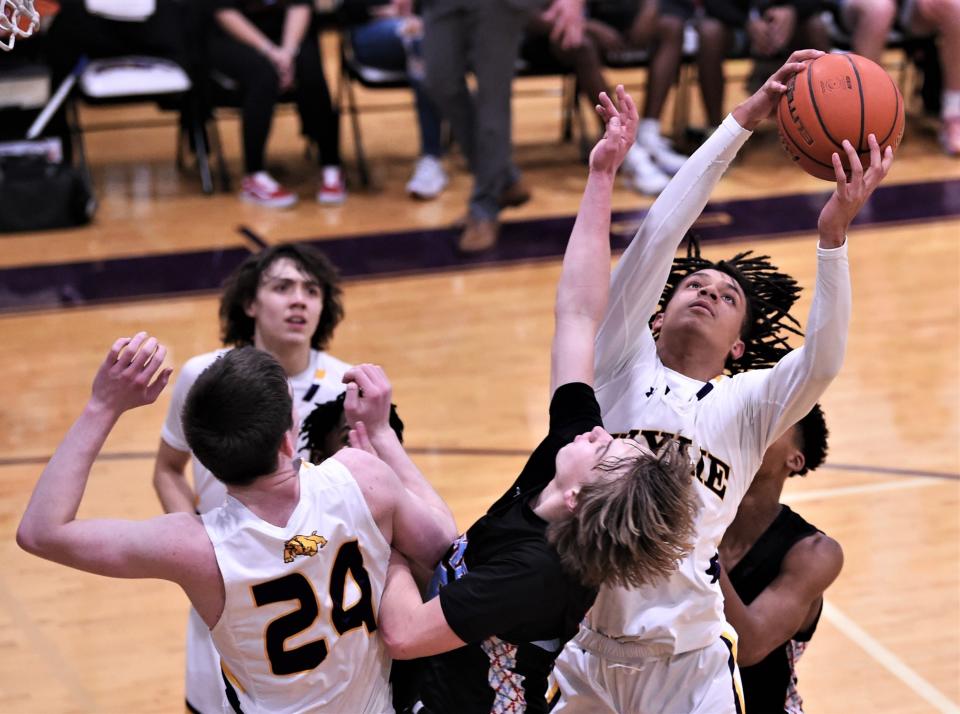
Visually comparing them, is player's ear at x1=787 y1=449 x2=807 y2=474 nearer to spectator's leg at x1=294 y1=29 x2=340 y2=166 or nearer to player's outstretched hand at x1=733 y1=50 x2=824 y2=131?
player's outstretched hand at x1=733 y1=50 x2=824 y2=131

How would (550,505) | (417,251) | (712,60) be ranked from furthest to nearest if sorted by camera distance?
(712,60) → (417,251) → (550,505)

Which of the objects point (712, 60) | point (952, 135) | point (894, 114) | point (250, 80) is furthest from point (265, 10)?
point (894, 114)

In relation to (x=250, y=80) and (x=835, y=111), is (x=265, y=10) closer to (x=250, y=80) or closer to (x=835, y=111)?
(x=250, y=80)

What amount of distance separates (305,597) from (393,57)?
6.73 m

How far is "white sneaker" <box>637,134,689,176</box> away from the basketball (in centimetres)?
572

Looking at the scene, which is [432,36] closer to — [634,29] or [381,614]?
[634,29]

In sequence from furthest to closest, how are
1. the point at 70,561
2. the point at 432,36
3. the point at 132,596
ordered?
1. the point at 432,36
2. the point at 132,596
3. the point at 70,561

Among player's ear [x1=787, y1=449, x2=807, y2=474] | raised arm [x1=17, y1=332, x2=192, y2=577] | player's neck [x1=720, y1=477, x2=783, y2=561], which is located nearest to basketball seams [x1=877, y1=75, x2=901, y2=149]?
player's ear [x1=787, y1=449, x2=807, y2=474]

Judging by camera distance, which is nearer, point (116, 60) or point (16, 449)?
point (16, 449)

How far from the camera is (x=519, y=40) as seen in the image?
7.65 m

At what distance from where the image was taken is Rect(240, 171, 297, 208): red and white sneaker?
332 inches

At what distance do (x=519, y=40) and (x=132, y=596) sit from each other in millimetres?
4314

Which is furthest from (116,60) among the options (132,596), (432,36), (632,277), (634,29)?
(632,277)

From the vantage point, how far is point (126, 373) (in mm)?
A: 2426
